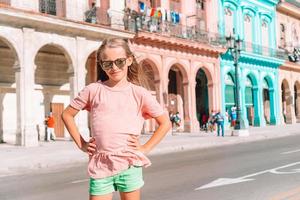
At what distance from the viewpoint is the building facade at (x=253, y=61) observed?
31.6 metres

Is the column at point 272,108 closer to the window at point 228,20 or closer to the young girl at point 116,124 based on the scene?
the window at point 228,20

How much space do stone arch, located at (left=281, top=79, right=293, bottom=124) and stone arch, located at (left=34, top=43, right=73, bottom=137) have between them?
75.1 feet

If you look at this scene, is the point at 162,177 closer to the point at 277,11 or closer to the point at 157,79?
the point at 157,79

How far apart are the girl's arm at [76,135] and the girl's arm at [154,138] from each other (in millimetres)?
244

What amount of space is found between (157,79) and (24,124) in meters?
9.49

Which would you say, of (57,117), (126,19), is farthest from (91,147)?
(126,19)


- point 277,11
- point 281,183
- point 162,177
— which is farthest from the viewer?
point 277,11

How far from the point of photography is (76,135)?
2.86 m

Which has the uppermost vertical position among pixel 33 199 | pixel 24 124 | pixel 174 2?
pixel 174 2

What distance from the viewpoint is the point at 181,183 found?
7.55 meters

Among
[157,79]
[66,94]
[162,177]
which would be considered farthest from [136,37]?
[162,177]

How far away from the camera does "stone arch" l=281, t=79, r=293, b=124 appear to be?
3979 cm

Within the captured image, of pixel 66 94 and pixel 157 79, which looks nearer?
pixel 66 94

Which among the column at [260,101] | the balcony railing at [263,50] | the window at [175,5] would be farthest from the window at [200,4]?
the column at [260,101]
